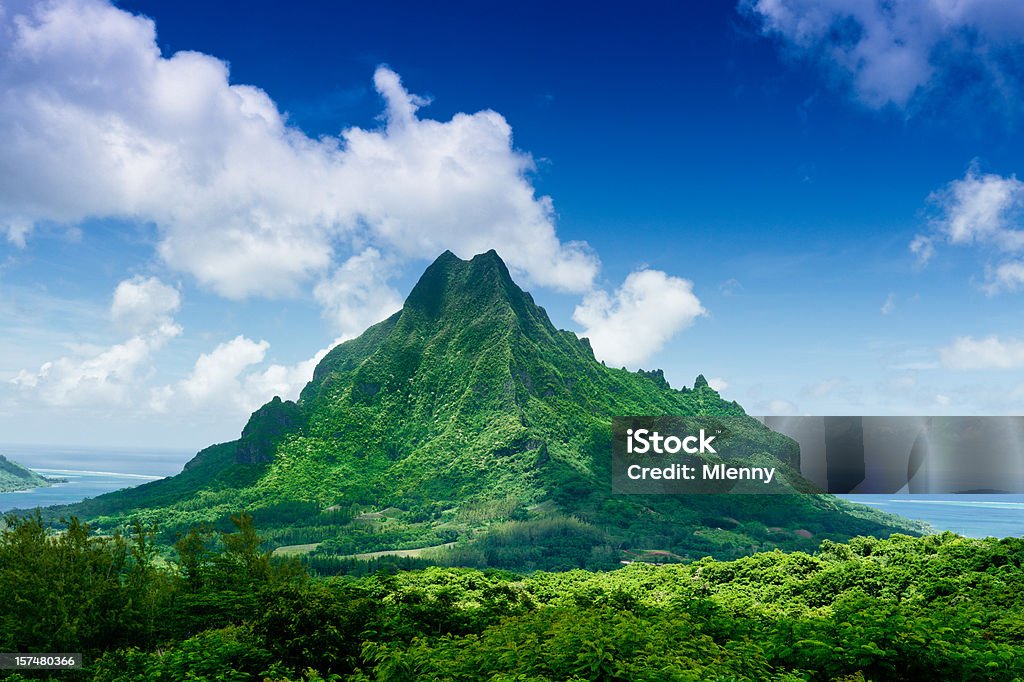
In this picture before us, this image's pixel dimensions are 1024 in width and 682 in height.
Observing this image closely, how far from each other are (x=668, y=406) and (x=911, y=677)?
541 ft

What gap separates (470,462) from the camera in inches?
5448

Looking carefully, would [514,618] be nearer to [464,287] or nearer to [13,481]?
[464,287]

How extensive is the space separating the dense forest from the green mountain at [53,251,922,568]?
2623 inches

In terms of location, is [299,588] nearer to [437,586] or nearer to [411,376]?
[437,586]

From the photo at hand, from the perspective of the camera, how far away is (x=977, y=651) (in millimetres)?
10758

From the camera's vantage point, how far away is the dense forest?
10.3m

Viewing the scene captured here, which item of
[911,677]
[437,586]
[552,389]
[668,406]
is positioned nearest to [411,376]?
[552,389]

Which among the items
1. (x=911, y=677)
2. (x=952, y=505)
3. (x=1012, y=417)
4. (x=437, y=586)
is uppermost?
(x=1012, y=417)

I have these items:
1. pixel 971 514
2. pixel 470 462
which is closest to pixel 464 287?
pixel 470 462

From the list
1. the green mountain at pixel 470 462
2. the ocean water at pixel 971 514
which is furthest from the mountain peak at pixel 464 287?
the ocean water at pixel 971 514

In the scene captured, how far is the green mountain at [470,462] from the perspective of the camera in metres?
104

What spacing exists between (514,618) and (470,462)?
125636 millimetres

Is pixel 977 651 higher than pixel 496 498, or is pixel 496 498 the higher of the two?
pixel 977 651

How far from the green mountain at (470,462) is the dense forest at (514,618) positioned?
219 feet
